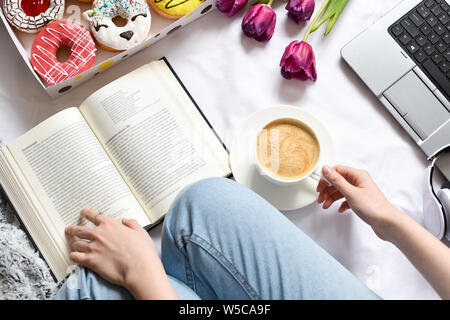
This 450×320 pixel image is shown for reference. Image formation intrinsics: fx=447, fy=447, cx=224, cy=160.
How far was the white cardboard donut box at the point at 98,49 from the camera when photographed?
750mm

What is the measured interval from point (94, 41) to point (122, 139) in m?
0.19

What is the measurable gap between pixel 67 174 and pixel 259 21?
42cm

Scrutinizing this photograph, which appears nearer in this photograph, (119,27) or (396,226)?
(396,226)

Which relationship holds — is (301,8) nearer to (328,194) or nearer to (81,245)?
(328,194)

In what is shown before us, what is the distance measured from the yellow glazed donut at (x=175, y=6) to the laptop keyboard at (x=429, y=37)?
1.16 ft

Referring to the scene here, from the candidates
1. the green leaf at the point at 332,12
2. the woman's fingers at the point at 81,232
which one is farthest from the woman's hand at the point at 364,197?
the woman's fingers at the point at 81,232

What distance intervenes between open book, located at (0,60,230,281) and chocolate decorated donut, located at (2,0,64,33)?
156 mm

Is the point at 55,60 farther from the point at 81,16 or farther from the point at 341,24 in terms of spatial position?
the point at 341,24

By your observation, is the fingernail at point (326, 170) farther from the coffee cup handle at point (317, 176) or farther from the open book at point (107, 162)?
the open book at point (107, 162)

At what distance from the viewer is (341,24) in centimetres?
85

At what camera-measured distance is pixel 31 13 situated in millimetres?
778

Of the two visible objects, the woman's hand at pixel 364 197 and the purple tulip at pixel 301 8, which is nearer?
the woman's hand at pixel 364 197

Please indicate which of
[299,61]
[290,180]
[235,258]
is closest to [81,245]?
[235,258]

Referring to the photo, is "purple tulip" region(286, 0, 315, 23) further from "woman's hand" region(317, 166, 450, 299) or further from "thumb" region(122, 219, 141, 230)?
Answer: "thumb" region(122, 219, 141, 230)
